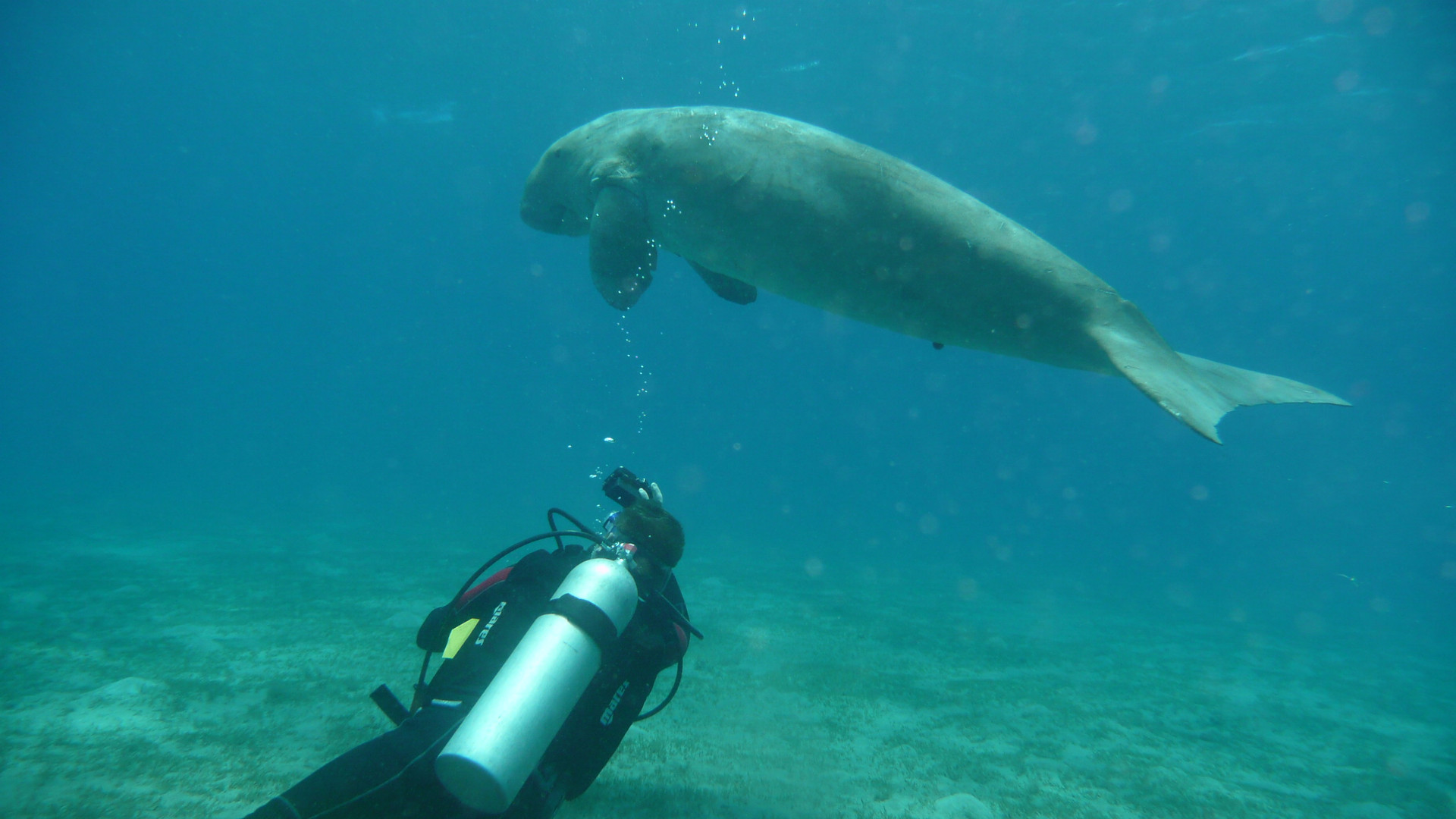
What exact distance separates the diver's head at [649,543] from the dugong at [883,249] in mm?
1941

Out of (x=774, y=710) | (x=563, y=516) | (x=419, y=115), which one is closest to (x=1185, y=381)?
(x=563, y=516)

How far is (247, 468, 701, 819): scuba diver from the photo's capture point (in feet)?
6.79

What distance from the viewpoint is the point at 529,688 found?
2.16 m

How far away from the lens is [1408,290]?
36125mm

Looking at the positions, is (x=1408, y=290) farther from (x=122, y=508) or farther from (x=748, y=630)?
(x=122, y=508)

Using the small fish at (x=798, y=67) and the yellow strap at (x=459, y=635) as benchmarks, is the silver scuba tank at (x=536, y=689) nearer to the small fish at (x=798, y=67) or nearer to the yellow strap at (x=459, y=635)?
the yellow strap at (x=459, y=635)

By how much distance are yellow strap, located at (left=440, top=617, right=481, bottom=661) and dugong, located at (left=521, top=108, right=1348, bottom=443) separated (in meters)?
2.72

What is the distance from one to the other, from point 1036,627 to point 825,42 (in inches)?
838

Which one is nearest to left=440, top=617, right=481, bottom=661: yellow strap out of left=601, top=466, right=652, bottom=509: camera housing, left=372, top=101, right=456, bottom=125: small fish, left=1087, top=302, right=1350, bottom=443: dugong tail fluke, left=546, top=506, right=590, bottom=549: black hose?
left=546, top=506, right=590, bottom=549: black hose

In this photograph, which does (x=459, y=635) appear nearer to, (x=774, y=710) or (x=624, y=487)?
(x=624, y=487)

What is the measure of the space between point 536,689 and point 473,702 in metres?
0.63

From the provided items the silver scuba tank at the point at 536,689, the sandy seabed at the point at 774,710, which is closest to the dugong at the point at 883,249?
the silver scuba tank at the point at 536,689

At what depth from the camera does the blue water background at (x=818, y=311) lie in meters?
22.7

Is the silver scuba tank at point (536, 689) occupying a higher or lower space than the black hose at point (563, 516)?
lower
